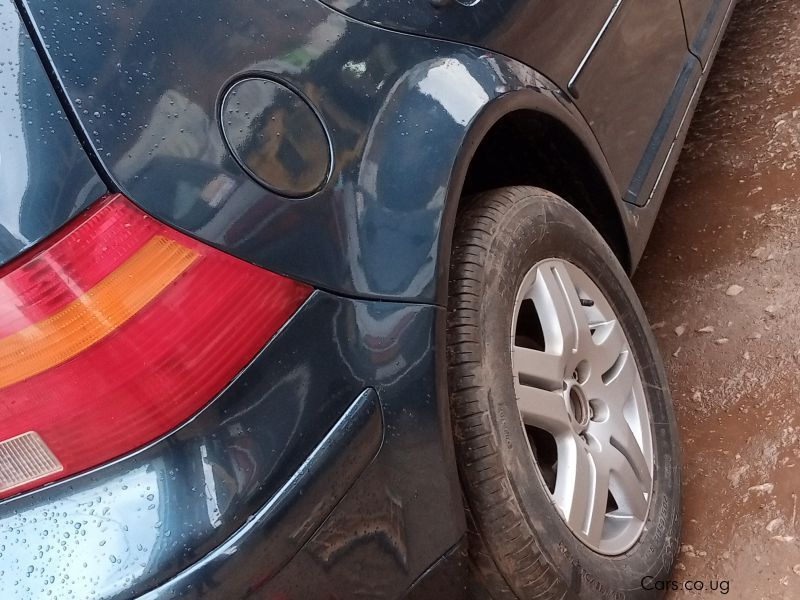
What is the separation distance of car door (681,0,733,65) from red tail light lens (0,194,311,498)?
1.99m

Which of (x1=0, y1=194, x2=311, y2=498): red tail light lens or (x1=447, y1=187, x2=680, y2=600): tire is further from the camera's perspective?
(x1=447, y1=187, x2=680, y2=600): tire

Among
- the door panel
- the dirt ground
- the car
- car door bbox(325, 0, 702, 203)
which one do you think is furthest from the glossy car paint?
the dirt ground

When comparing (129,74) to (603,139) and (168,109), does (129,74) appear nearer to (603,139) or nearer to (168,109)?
(168,109)

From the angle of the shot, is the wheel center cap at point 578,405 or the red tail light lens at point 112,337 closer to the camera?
the red tail light lens at point 112,337

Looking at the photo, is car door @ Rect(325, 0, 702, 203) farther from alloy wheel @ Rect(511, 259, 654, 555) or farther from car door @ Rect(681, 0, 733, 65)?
alloy wheel @ Rect(511, 259, 654, 555)

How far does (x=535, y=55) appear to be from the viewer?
1691mm

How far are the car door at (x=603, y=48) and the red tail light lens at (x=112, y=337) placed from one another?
1.88ft

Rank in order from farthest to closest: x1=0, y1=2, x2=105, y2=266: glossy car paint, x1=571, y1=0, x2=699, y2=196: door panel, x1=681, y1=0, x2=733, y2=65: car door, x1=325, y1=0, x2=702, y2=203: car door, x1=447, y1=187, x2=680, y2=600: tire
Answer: x1=681, y1=0, x2=733, y2=65: car door
x1=571, y1=0, x2=699, y2=196: door panel
x1=325, y1=0, x2=702, y2=203: car door
x1=447, y1=187, x2=680, y2=600: tire
x1=0, y1=2, x2=105, y2=266: glossy car paint

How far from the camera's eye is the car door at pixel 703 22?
245cm

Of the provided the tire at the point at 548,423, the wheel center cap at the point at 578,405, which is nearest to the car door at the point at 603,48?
the tire at the point at 548,423

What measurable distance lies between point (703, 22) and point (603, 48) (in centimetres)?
85

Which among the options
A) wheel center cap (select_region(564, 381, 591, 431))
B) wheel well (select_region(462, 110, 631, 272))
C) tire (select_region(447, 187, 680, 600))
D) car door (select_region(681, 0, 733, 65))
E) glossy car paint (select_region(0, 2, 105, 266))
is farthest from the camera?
car door (select_region(681, 0, 733, 65))

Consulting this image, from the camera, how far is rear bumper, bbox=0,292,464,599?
3.28ft

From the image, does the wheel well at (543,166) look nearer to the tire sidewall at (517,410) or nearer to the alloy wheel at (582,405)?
the tire sidewall at (517,410)
